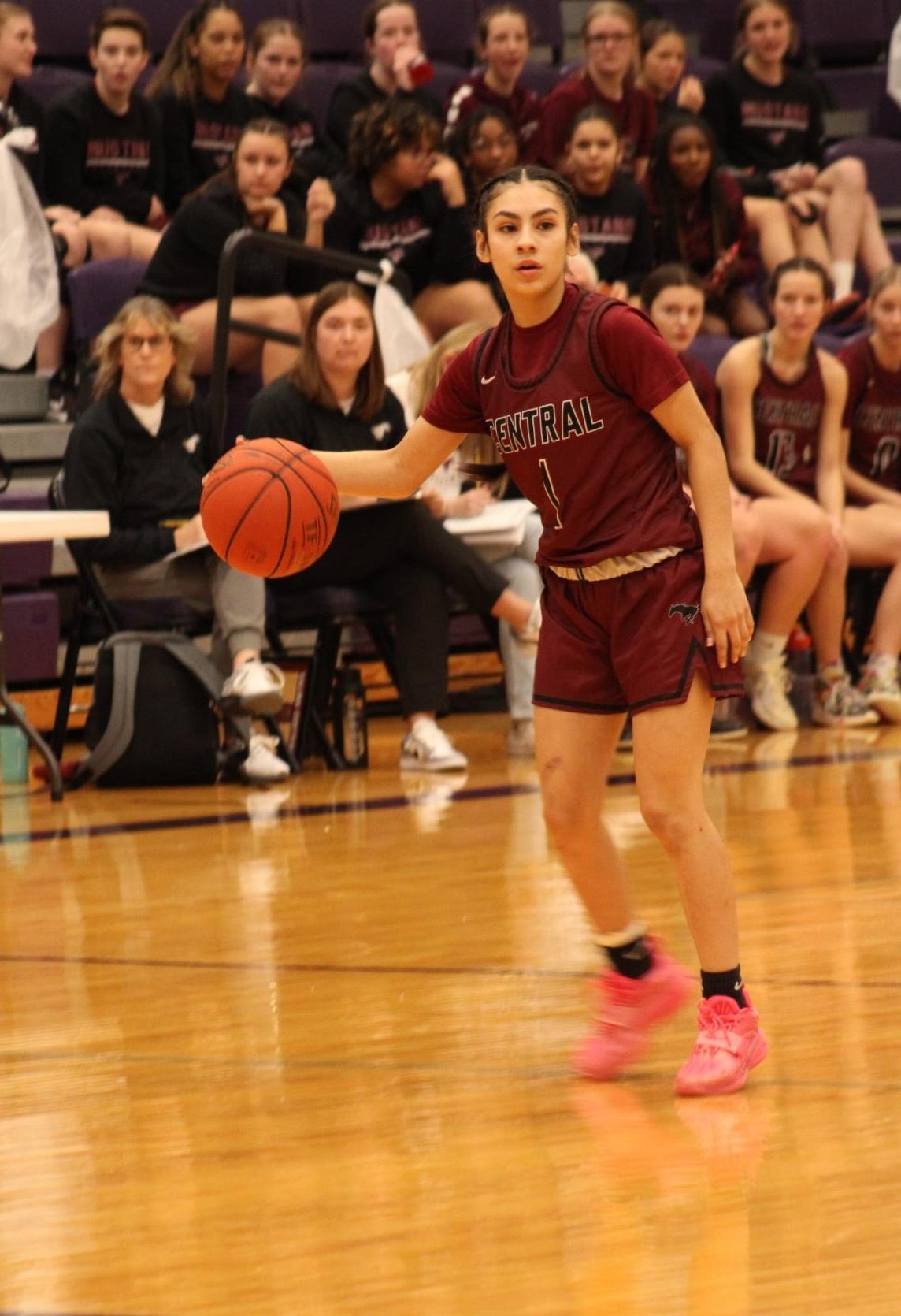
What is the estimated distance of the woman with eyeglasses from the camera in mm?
7391

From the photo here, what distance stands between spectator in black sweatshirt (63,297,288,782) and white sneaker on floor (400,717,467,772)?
0.38 m

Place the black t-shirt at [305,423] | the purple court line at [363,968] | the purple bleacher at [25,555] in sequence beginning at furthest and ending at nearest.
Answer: the purple bleacher at [25,555], the black t-shirt at [305,423], the purple court line at [363,968]

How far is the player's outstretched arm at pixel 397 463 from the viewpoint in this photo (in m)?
2.88

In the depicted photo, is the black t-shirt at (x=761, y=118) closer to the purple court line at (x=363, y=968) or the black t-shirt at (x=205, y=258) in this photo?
the black t-shirt at (x=205, y=258)

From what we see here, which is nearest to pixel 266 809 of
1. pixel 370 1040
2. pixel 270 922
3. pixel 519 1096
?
pixel 270 922

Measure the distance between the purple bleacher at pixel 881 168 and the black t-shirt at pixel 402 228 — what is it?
279cm

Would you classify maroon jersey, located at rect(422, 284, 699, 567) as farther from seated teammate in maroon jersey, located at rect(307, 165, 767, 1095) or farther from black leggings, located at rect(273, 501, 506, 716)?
black leggings, located at rect(273, 501, 506, 716)

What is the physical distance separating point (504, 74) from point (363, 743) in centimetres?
313

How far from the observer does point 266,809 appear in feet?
16.5

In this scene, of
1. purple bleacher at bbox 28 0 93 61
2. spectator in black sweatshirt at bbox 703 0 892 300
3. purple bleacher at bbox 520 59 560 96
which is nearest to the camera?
purple bleacher at bbox 28 0 93 61

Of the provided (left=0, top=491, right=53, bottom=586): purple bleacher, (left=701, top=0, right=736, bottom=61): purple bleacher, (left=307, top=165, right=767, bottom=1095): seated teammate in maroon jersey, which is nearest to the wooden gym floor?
(left=307, top=165, right=767, bottom=1095): seated teammate in maroon jersey

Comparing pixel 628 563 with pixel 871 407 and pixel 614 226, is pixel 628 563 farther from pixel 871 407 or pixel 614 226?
pixel 614 226

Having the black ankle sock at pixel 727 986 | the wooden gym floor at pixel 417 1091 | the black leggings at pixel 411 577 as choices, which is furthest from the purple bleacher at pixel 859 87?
the black ankle sock at pixel 727 986

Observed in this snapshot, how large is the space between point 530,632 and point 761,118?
140 inches
